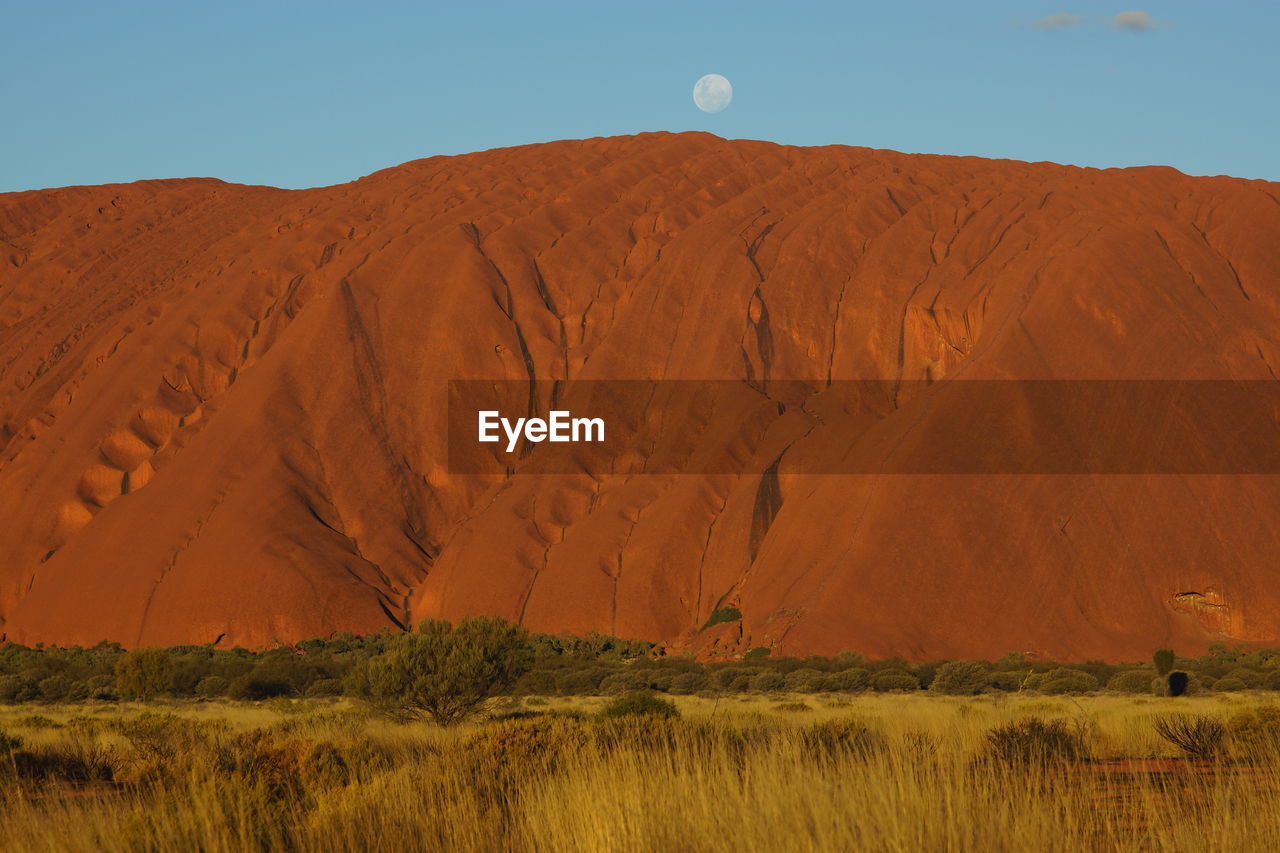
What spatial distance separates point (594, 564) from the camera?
6700 cm

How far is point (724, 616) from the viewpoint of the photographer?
61844 millimetres

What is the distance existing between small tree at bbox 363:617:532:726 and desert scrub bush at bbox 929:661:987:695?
17.7 metres

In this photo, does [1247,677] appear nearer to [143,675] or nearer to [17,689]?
[143,675]

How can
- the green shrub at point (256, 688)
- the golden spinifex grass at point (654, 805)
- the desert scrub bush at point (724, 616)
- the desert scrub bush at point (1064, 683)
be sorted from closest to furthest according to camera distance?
the golden spinifex grass at point (654, 805) → the desert scrub bush at point (1064, 683) → the green shrub at point (256, 688) → the desert scrub bush at point (724, 616)

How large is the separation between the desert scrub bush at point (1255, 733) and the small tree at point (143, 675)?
116ft

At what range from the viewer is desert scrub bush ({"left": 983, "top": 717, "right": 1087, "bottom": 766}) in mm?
10938

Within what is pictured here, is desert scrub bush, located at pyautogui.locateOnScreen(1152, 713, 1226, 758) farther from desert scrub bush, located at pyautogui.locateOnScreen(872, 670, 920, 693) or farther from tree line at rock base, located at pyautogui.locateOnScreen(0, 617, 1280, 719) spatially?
desert scrub bush, located at pyautogui.locateOnScreen(872, 670, 920, 693)

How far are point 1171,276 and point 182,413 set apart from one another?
213ft

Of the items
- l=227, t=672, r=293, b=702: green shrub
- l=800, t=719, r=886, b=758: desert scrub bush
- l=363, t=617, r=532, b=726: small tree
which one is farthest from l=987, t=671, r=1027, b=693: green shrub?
l=800, t=719, r=886, b=758: desert scrub bush

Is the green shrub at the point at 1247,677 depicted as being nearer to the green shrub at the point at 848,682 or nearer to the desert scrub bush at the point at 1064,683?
the desert scrub bush at the point at 1064,683

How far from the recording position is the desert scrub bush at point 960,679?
133ft
